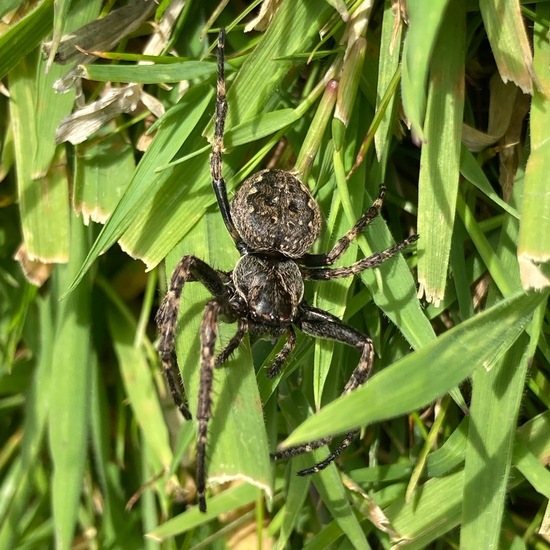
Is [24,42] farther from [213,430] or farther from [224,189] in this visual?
[213,430]

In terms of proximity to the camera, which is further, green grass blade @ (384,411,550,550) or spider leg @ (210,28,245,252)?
green grass blade @ (384,411,550,550)

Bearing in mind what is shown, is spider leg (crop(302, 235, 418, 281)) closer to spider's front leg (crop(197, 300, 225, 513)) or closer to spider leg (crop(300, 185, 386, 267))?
spider leg (crop(300, 185, 386, 267))

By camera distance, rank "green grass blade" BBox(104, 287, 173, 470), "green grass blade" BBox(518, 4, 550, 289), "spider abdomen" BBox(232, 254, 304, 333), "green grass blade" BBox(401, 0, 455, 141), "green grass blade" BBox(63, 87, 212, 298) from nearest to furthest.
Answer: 1. "green grass blade" BBox(401, 0, 455, 141)
2. "green grass blade" BBox(518, 4, 550, 289)
3. "green grass blade" BBox(63, 87, 212, 298)
4. "spider abdomen" BBox(232, 254, 304, 333)
5. "green grass blade" BBox(104, 287, 173, 470)

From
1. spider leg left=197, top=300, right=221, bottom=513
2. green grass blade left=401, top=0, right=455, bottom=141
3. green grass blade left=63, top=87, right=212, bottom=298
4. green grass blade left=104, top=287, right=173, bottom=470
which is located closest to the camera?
green grass blade left=401, top=0, right=455, bottom=141

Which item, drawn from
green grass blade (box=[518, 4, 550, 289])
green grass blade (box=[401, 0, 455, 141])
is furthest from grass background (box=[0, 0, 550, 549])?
green grass blade (box=[401, 0, 455, 141])

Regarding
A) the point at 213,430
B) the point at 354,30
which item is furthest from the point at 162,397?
the point at 354,30

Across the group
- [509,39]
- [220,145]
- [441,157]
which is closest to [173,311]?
[220,145]
